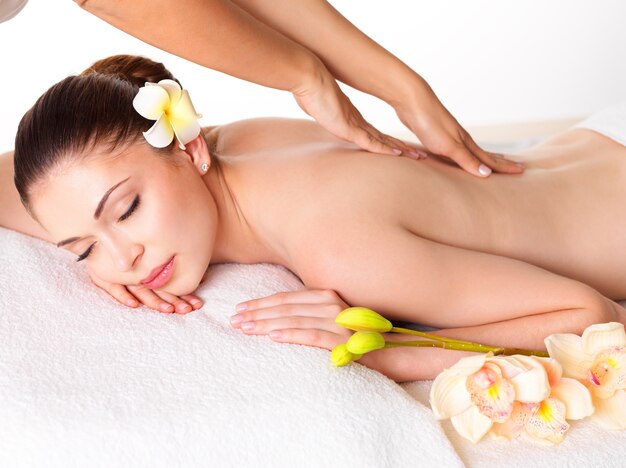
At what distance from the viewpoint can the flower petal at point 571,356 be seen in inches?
60.8

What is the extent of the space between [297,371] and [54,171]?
0.61m

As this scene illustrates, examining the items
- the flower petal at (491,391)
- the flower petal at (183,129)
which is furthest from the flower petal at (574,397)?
the flower petal at (183,129)

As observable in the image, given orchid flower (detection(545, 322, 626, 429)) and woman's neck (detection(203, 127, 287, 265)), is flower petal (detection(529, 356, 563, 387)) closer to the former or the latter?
orchid flower (detection(545, 322, 626, 429))

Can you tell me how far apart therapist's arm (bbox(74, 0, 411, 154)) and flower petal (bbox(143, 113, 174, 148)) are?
179mm

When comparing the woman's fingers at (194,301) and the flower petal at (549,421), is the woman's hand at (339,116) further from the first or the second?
the flower petal at (549,421)

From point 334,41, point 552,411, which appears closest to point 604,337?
point 552,411

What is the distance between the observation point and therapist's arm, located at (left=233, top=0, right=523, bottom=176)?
6.51 feet

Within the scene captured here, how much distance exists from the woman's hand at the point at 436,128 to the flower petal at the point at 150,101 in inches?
21.0

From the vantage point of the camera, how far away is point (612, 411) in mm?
1559

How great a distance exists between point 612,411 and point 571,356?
0.12m

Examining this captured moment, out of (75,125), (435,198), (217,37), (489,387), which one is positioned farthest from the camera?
(435,198)

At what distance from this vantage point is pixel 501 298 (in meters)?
1.74

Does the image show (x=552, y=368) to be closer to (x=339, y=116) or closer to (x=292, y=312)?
(x=292, y=312)

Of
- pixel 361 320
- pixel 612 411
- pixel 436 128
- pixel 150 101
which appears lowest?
pixel 612 411
